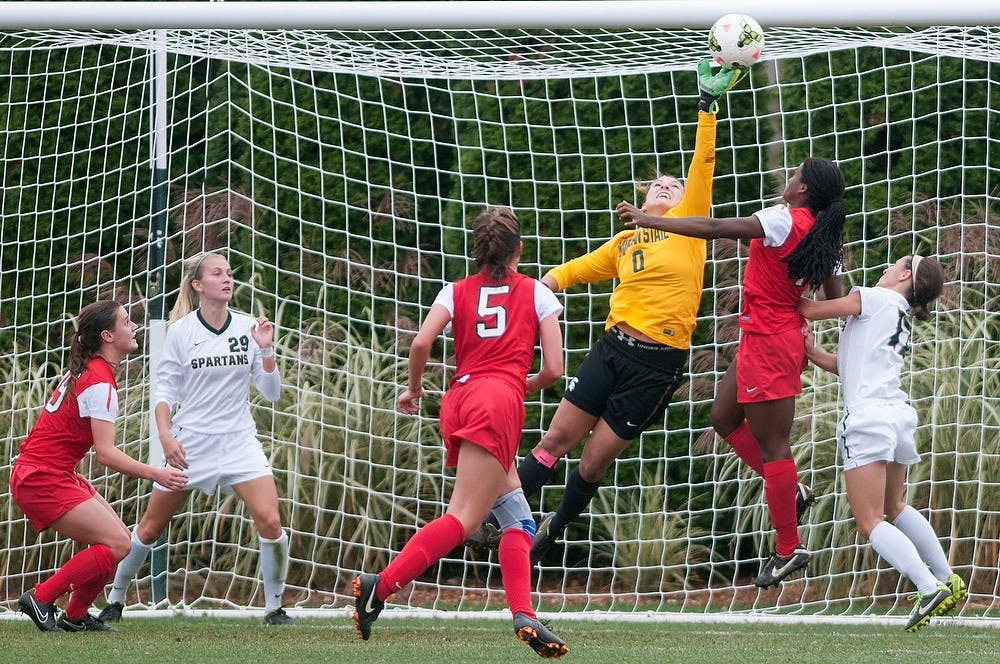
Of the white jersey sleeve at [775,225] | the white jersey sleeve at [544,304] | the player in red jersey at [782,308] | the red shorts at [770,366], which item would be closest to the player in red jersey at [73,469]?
the white jersey sleeve at [544,304]

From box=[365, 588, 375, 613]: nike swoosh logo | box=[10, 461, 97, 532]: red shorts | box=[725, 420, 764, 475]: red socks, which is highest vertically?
box=[725, 420, 764, 475]: red socks

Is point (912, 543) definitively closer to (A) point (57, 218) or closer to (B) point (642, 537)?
(B) point (642, 537)

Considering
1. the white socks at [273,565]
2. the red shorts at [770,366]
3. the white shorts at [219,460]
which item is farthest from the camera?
the white socks at [273,565]

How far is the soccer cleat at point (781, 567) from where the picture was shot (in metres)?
5.86

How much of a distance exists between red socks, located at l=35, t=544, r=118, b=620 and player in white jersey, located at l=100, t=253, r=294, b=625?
0.46 meters

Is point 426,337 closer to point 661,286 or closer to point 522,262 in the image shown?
point 661,286

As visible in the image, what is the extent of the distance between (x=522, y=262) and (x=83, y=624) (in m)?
3.73

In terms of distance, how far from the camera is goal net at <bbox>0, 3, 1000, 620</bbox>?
7336mm

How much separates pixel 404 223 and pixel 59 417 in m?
3.95

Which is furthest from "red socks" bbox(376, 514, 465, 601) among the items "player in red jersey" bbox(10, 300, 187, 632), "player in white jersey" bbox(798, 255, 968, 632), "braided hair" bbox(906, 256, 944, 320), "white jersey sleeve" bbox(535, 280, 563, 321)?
"braided hair" bbox(906, 256, 944, 320)

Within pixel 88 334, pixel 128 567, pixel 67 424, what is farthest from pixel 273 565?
pixel 88 334

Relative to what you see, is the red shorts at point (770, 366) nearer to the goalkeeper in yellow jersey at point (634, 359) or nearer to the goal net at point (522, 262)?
the goalkeeper in yellow jersey at point (634, 359)

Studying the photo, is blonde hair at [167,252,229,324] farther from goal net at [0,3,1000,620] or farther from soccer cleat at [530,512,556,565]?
soccer cleat at [530,512,556,565]

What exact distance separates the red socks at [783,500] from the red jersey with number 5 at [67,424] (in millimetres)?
2935
